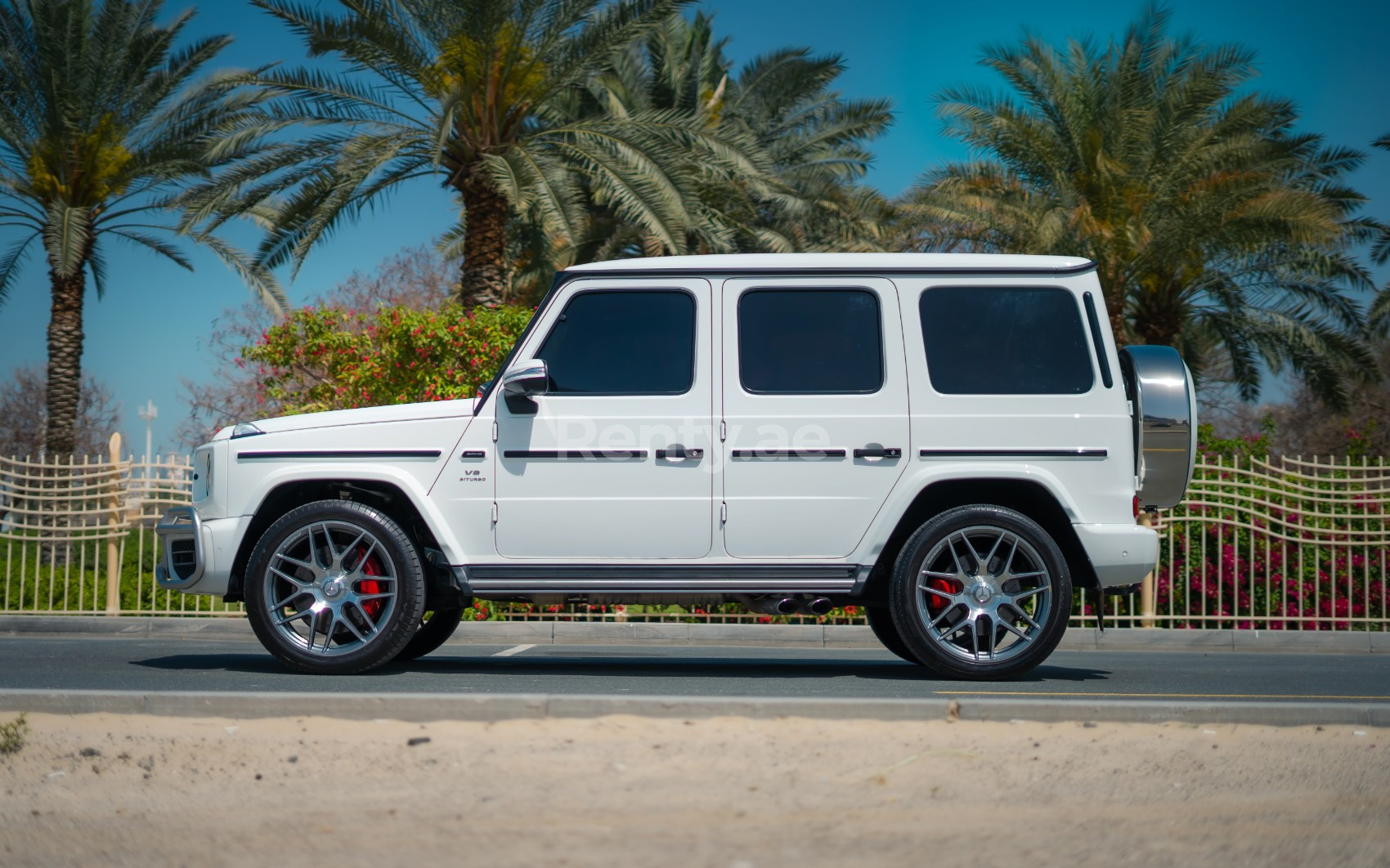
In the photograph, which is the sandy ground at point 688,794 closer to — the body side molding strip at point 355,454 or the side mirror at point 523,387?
the body side molding strip at point 355,454

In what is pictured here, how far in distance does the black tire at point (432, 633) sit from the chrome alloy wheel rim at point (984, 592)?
10.0 feet

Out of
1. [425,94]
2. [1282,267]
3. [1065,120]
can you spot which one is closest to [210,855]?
[425,94]

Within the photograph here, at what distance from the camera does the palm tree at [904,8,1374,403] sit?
20.5 metres

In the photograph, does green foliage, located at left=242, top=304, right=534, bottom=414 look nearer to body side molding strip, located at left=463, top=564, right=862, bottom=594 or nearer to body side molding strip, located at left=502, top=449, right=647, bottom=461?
body side molding strip, located at left=502, top=449, right=647, bottom=461

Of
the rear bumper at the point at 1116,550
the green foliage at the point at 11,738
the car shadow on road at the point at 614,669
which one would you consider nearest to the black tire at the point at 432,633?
the car shadow on road at the point at 614,669

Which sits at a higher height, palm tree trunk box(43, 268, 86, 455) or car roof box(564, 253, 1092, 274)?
palm tree trunk box(43, 268, 86, 455)

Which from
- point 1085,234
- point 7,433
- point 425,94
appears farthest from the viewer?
point 7,433

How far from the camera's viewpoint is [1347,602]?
13.4 meters

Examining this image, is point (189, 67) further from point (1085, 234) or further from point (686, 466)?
point (686, 466)

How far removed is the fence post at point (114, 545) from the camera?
44.3 ft

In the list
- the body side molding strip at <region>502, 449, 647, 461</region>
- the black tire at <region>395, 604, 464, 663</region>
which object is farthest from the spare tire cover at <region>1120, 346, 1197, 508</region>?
the black tire at <region>395, 604, 464, 663</region>

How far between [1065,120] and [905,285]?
15821 millimetres

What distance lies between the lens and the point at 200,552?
271 inches

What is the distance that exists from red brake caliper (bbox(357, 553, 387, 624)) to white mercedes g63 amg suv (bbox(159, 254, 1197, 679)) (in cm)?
1
